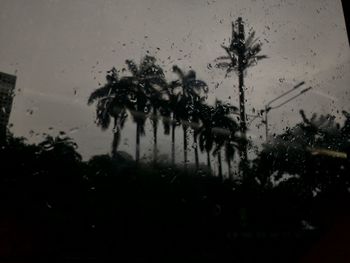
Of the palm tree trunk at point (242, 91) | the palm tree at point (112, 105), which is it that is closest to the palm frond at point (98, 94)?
the palm tree at point (112, 105)

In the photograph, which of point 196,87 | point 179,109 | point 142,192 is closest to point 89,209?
point 142,192

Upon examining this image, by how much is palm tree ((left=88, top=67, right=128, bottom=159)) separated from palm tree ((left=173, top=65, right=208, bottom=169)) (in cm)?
706

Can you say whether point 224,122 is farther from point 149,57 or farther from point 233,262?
point 233,262

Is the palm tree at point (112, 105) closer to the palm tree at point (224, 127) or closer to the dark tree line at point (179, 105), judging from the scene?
the dark tree line at point (179, 105)

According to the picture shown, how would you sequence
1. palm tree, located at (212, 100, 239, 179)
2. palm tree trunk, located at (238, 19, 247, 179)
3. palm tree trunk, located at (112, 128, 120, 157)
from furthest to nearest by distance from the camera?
palm tree, located at (212, 100, 239, 179) → palm tree trunk, located at (112, 128, 120, 157) → palm tree trunk, located at (238, 19, 247, 179)

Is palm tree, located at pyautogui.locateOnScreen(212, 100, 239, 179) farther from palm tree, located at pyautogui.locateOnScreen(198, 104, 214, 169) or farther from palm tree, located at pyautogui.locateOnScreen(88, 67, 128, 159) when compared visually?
palm tree, located at pyautogui.locateOnScreen(88, 67, 128, 159)

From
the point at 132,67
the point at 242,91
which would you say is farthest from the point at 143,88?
the point at 242,91

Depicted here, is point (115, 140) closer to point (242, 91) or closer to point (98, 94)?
point (98, 94)

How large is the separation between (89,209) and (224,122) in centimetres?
2127

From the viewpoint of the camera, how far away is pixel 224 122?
38.1 m

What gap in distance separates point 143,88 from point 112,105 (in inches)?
148

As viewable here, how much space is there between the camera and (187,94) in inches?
1441

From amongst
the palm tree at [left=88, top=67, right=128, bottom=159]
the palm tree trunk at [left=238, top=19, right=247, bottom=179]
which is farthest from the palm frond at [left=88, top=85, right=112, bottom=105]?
the palm tree trunk at [left=238, top=19, right=247, bottom=179]

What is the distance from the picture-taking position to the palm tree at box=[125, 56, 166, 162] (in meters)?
30.5
